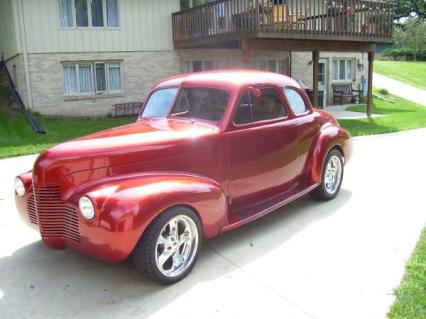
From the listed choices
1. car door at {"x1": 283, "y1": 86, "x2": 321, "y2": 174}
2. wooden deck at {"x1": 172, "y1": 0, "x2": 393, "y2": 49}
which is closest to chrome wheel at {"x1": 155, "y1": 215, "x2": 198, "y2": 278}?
car door at {"x1": 283, "y1": 86, "x2": 321, "y2": 174}

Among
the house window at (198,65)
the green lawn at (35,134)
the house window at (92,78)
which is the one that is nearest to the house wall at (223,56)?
the house window at (198,65)


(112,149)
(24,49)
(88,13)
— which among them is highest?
(88,13)

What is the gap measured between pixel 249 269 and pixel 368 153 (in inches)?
253

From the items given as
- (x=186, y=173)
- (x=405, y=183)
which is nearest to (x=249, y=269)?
(x=186, y=173)

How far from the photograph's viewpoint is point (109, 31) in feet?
55.7

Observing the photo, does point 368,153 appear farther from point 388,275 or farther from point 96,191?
point 96,191

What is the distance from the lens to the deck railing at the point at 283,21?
46.1 feet

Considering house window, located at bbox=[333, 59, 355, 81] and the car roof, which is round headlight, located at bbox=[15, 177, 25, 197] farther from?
house window, located at bbox=[333, 59, 355, 81]

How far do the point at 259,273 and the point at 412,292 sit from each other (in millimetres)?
1267

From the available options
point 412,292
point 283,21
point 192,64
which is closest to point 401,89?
point 192,64

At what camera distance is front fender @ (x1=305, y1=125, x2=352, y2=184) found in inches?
234

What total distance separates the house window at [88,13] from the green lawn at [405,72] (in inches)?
832

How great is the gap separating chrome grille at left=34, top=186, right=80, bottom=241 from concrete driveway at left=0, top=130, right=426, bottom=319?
1.55ft

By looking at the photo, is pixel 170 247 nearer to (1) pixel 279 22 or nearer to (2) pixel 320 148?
(2) pixel 320 148
